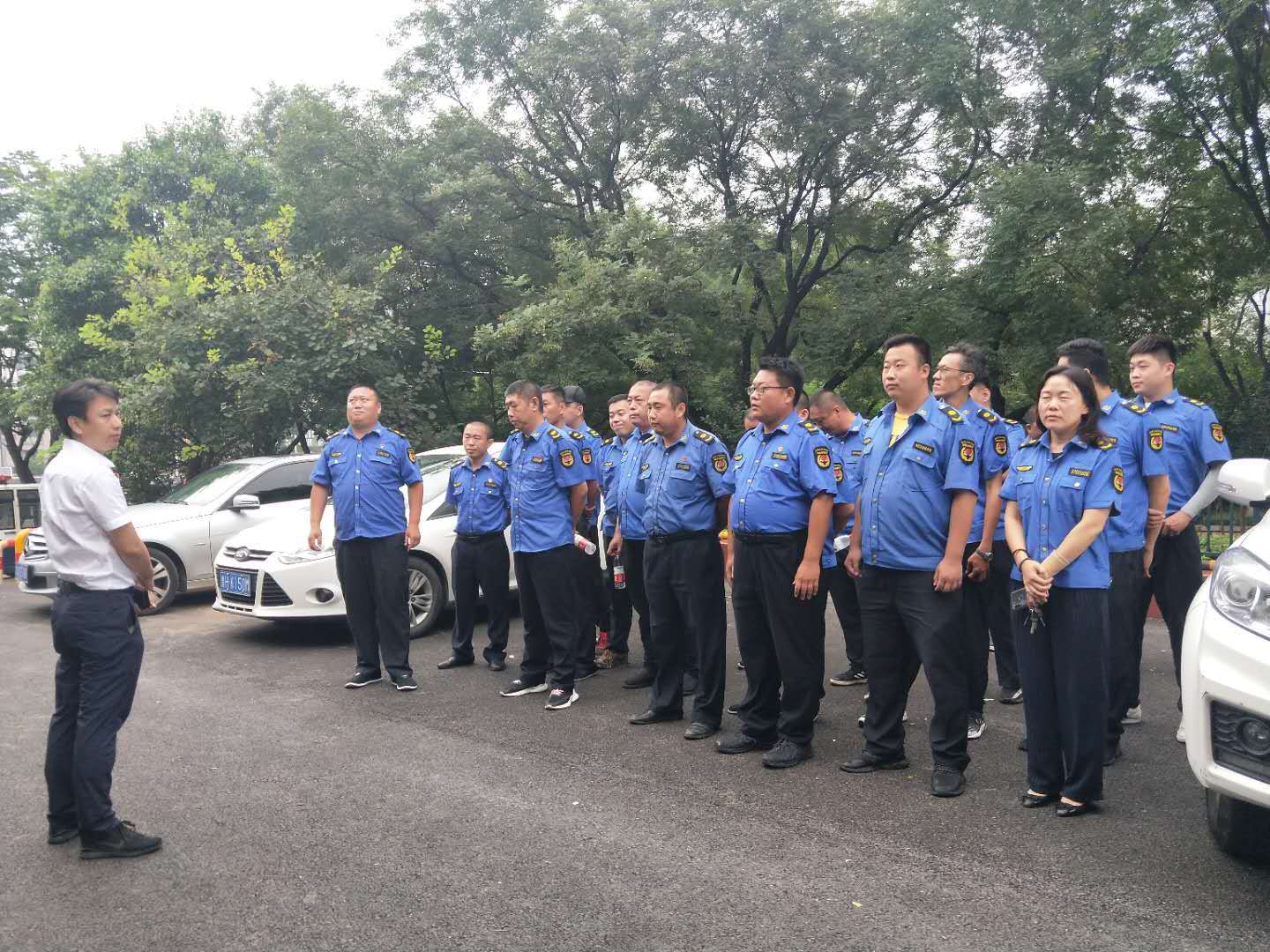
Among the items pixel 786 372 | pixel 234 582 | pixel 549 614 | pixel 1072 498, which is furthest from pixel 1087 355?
pixel 234 582

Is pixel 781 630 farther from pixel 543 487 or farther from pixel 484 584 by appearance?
pixel 484 584

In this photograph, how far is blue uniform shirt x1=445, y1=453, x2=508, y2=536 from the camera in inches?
261

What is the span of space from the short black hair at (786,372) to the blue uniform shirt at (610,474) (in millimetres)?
1667

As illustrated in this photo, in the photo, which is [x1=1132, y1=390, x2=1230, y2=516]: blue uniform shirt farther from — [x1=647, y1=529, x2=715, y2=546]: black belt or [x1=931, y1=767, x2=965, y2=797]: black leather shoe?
[x1=647, y1=529, x2=715, y2=546]: black belt

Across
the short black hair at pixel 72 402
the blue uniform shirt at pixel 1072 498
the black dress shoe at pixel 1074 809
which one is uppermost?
the short black hair at pixel 72 402

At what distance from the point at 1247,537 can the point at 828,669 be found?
3821mm

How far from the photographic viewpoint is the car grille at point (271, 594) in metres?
7.63

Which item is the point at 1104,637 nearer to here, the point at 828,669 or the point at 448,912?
the point at 448,912

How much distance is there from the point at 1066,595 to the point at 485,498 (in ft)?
12.6

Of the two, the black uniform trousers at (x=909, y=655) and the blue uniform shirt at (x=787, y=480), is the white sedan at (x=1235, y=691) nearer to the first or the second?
the black uniform trousers at (x=909, y=655)

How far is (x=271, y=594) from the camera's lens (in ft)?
25.1

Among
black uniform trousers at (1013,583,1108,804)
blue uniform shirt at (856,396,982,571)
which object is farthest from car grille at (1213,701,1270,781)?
blue uniform shirt at (856,396,982,571)

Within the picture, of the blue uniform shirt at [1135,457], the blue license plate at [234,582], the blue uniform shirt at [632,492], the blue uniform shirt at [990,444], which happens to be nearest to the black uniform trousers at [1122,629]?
the blue uniform shirt at [1135,457]

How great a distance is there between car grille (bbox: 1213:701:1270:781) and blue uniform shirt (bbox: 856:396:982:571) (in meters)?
1.40
